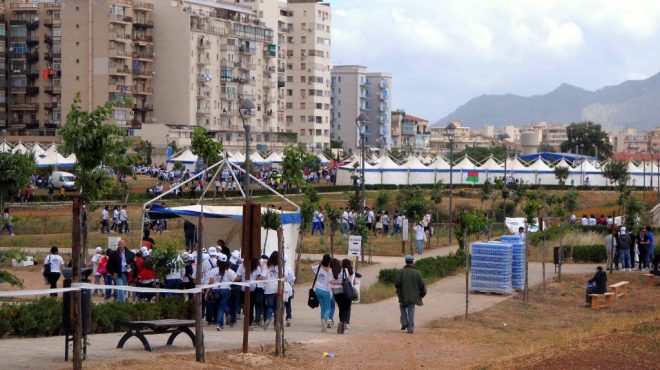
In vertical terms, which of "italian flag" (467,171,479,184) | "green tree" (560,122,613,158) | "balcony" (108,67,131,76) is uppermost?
"balcony" (108,67,131,76)

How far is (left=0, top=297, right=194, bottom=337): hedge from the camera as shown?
16.9m

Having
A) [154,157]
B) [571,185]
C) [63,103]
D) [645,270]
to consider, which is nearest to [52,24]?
[63,103]

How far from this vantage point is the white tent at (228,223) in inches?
1070

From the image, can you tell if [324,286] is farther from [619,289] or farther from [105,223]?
[105,223]

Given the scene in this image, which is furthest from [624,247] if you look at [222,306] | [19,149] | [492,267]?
[19,149]

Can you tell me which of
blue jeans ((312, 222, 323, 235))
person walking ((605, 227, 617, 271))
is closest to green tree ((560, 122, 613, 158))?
blue jeans ((312, 222, 323, 235))

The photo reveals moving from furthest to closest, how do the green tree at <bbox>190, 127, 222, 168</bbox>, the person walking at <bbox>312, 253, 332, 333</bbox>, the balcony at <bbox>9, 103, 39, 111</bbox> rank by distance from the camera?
1. the balcony at <bbox>9, 103, 39, 111</bbox>
2. the green tree at <bbox>190, 127, 222, 168</bbox>
3. the person walking at <bbox>312, 253, 332, 333</bbox>

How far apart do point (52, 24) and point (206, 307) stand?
306 feet

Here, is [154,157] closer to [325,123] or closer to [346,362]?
[325,123]

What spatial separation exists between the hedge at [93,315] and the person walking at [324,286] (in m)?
2.24

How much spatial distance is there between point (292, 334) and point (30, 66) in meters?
96.4

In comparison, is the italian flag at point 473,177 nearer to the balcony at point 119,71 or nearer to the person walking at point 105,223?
the balcony at point 119,71

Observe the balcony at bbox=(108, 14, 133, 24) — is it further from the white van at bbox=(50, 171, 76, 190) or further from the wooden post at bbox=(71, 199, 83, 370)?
the wooden post at bbox=(71, 199, 83, 370)

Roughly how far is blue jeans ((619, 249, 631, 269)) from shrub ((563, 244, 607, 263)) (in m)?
3.41
